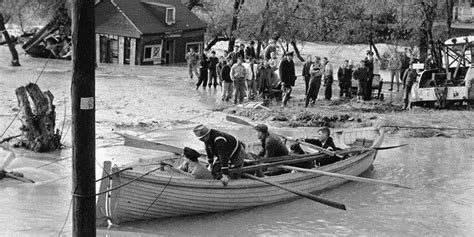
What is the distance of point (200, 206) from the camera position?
1488 cm

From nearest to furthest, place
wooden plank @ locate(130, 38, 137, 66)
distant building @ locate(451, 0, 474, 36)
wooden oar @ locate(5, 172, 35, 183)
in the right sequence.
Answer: wooden oar @ locate(5, 172, 35, 183) → wooden plank @ locate(130, 38, 137, 66) → distant building @ locate(451, 0, 474, 36)

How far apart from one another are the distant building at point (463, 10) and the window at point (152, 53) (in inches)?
1028

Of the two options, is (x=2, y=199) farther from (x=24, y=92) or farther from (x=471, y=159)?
(x=471, y=159)

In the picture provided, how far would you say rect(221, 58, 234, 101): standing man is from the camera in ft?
91.3

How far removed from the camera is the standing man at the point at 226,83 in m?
27.8

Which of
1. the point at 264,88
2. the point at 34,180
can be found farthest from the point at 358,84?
the point at 34,180

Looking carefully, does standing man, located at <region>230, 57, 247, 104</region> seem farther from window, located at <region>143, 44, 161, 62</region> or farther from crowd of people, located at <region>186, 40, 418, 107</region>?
window, located at <region>143, 44, 161, 62</region>

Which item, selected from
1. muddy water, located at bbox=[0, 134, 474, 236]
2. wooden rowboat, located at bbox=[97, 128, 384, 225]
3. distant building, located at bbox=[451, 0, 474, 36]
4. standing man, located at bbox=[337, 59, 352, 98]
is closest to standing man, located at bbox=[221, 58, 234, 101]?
standing man, located at bbox=[337, 59, 352, 98]

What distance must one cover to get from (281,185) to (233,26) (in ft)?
108

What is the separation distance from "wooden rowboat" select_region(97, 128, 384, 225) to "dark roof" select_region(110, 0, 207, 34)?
94.6 ft

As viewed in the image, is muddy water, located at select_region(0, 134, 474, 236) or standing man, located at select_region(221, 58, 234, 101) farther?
standing man, located at select_region(221, 58, 234, 101)

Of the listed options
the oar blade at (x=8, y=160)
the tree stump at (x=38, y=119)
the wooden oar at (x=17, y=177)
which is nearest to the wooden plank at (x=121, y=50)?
the tree stump at (x=38, y=119)

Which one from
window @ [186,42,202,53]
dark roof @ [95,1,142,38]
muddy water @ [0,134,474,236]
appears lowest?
muddy water @ [0,134,474,236]

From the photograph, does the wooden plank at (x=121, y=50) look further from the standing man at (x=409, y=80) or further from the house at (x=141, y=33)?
the standing man at (x=409, y=80)
